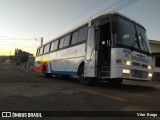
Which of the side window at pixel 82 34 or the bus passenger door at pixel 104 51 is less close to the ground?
the side window at pixel 82 34

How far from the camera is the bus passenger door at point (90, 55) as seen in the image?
11469 mm

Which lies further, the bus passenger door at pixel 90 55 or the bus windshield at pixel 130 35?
the bus passenger door at pixel 90 55

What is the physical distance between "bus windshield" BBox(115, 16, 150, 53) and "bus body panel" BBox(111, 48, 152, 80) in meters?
0.42

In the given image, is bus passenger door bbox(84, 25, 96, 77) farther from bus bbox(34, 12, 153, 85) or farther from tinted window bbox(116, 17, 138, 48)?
tinted window bbox(116, 17, 138, 48)

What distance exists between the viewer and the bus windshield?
10.2 meters

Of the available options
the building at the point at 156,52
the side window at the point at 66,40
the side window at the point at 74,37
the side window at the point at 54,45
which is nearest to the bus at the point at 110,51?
the side window at the point at 74,37

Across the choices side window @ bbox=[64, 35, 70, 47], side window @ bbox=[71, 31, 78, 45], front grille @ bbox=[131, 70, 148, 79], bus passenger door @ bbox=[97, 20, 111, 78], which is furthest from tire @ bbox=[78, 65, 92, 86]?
side window @ bbox=[64, 35, 70, 47]

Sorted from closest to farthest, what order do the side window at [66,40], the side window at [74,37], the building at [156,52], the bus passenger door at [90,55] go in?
the bus passenger door at [90,55] < the side window at [74,37] < the side window at [66,40] < the building at [156,52]

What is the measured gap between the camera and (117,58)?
986 cm

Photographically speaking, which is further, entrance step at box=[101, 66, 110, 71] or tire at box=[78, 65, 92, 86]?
tire at box=[78, 65, 92, 86]

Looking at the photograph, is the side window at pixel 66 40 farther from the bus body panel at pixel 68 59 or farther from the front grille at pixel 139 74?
the front grille at pixel 139 74

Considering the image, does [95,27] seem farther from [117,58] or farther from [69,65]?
[69,65]

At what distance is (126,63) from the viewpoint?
9.95 m

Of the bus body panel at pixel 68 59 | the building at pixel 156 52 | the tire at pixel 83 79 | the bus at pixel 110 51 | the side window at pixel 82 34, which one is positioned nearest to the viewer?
the bus at pixel 110 51
